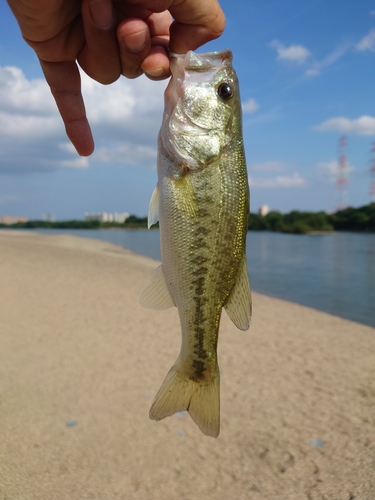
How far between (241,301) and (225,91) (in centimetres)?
105

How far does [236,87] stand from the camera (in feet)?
7.34

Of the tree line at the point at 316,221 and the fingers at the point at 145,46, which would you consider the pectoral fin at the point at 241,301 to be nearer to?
the fingers at the point at 145,46

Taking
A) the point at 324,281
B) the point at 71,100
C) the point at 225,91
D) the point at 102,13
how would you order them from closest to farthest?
the point at 102,13 < the point at 225,91 < the point at 71,100 < the point at 324,281

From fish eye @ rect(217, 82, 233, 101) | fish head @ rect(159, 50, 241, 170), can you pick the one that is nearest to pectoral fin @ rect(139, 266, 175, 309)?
fish head @ rect(159, 50, 241, 170)

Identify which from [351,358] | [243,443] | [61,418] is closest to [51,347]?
[61,418]

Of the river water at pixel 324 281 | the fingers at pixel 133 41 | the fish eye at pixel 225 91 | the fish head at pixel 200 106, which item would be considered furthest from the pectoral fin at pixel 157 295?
the river water at pixel 324 281

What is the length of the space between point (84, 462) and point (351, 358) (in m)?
6.97

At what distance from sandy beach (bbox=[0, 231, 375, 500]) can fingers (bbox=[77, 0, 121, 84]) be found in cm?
467

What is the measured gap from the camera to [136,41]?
205 cm

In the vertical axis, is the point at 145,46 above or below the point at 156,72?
above

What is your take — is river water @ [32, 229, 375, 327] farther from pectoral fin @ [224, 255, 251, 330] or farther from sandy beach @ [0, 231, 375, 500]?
pectoral fin @ [224, 255, 251, 330]

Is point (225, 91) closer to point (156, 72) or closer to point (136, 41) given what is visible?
point (156, 72)

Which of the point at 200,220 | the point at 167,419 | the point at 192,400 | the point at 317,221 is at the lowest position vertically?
the point at 167,419

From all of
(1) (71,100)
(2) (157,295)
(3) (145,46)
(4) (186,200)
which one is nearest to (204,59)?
(3) (145,46)
